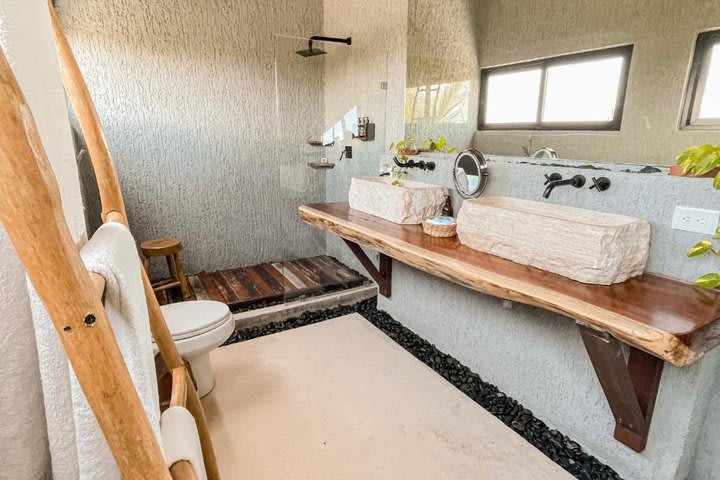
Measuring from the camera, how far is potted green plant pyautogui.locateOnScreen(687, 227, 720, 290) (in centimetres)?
120

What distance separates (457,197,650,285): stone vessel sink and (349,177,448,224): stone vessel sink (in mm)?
392

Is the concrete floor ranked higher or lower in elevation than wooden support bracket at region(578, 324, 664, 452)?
lower

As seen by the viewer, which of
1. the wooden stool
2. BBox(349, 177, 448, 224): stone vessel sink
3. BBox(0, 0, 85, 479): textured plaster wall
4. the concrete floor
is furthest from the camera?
the wooden stool

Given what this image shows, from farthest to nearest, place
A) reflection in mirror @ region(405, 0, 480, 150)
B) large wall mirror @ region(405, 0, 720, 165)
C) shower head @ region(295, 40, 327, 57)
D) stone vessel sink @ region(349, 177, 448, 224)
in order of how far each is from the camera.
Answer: shower head @ region(295, 40, 327, 57) → reflection in mirror @ region(405, 0, 480, 150) → stone vessel sink @ region(349, 177, 448, 224) → large wall mirror @ region(405, 0, 720, 165)

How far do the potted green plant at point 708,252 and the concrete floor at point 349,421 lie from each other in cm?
93

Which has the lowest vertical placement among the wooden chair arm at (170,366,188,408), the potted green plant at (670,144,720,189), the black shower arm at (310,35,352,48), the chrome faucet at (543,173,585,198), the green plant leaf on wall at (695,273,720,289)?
the wooden chair arm at (170,366,188,408)

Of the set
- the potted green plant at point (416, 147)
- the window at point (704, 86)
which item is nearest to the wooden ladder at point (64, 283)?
the window at point (704, 86)

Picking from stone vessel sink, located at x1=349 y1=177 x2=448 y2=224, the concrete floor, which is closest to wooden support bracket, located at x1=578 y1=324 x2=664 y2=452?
the concrete floor

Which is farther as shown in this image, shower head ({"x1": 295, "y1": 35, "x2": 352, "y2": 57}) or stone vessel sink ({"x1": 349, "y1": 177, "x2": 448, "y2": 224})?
shower head ({"x1": 295, "y1": 35, "x2": 352, "y2": 57})

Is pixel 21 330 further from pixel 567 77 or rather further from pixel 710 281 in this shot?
pixel 567 77

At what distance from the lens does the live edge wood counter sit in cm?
103

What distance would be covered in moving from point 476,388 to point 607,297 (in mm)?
1070

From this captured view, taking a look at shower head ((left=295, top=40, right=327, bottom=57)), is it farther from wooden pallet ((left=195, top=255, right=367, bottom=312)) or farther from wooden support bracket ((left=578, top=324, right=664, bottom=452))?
wooden support bracket ((left=578, top=324, right=664, bottom=452))

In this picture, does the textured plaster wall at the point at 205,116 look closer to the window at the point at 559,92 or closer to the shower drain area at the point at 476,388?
the shower drain area at the point at 476,388
